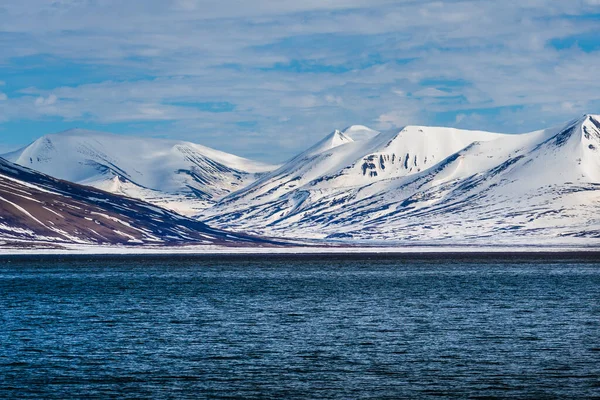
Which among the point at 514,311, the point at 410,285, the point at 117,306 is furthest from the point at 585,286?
the point at 117,306

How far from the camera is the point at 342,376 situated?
2010 inches

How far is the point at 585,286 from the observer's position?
124688mm

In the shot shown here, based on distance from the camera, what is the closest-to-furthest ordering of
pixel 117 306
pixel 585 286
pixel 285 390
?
pixel 285 390, pixel 117 306, pixel 585 286

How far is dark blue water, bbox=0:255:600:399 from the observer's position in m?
48.2

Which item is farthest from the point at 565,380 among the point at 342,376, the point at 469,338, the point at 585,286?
the point at 585,286

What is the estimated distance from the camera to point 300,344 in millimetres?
62938

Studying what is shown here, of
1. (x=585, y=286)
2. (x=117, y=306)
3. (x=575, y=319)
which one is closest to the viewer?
(x=575, y=319)

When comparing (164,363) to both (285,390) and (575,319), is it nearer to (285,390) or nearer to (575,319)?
(285,390)

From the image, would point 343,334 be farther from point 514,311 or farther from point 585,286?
point 585,286

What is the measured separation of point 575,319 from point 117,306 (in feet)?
131

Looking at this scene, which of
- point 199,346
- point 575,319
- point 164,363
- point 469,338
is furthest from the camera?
point 575,319

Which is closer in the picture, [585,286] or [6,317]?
[6,317]

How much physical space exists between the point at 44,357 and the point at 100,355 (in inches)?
120

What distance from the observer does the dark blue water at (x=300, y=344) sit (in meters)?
48.2
